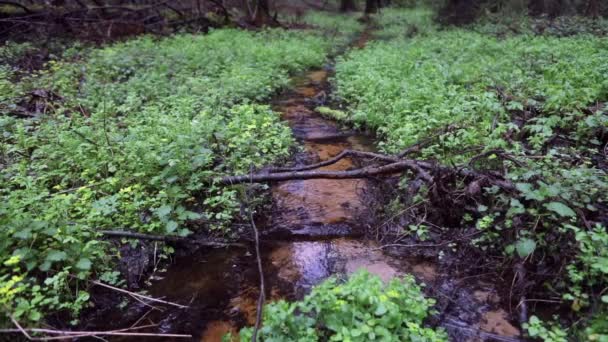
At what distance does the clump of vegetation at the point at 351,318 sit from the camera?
Result: 2902 mm

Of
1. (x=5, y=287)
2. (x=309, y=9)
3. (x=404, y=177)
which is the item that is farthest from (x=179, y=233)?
(x=309, y=9)

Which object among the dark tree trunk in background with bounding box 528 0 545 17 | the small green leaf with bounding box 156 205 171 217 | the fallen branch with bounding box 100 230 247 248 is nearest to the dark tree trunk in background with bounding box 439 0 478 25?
the dark tree trunk in background with bounding box 528 0 545 17

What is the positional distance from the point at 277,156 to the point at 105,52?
313 inches

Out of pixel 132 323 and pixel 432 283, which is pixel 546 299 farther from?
pixel 132 323

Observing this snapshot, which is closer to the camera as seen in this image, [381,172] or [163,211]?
[163,211]

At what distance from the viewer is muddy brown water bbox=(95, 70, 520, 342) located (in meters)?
3.64

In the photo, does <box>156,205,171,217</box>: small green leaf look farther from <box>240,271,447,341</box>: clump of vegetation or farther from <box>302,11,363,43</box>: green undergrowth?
<box>302,11,363,43</box>: green undergrowth

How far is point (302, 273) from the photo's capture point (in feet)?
14.2

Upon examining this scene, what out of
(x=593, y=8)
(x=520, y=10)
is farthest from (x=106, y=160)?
(x=520, y=10)

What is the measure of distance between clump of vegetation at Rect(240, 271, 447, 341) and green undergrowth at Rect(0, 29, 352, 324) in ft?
5.81

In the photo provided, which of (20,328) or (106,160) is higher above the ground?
(106,160)

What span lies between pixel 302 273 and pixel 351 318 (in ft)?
4.56

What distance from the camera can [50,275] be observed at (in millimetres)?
3605

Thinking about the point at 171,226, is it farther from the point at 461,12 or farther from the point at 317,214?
the point at 461,12
